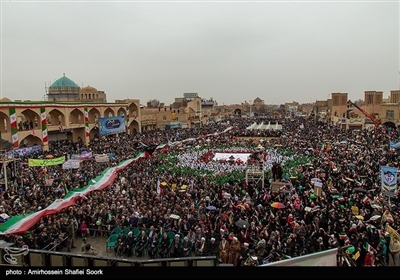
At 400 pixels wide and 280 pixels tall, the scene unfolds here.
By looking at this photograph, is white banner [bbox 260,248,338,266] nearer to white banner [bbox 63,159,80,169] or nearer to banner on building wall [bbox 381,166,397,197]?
banner on building wall [bbox 381,166,397,197]

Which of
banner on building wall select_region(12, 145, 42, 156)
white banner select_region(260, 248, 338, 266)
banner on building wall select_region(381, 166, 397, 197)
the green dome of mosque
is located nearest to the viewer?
white banner select_region(260, 248, 338, 266)

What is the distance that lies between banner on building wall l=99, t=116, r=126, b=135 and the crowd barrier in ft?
95.4

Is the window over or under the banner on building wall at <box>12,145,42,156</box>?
over

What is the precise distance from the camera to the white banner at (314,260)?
5426 millimetres

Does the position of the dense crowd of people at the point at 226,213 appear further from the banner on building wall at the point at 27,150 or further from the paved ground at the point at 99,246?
the banner on building wall at the point at 27,150

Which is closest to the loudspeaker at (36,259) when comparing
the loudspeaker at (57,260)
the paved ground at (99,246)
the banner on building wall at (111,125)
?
the loudspeaker at (57,260)

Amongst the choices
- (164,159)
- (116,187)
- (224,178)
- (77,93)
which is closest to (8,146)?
(116,187)

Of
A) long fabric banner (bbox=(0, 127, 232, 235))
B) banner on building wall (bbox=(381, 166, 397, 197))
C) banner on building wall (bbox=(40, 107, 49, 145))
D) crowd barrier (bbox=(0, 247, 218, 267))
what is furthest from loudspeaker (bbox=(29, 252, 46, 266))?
banner on building wall (bbox=(40, 107, 49, 145))

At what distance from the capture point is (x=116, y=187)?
15273 millimetres

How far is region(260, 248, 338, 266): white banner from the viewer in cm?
543

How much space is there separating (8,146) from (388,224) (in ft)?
66.9

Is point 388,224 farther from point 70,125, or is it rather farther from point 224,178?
point 70,125

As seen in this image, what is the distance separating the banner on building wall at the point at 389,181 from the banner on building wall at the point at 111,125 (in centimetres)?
3037

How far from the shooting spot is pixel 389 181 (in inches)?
484
